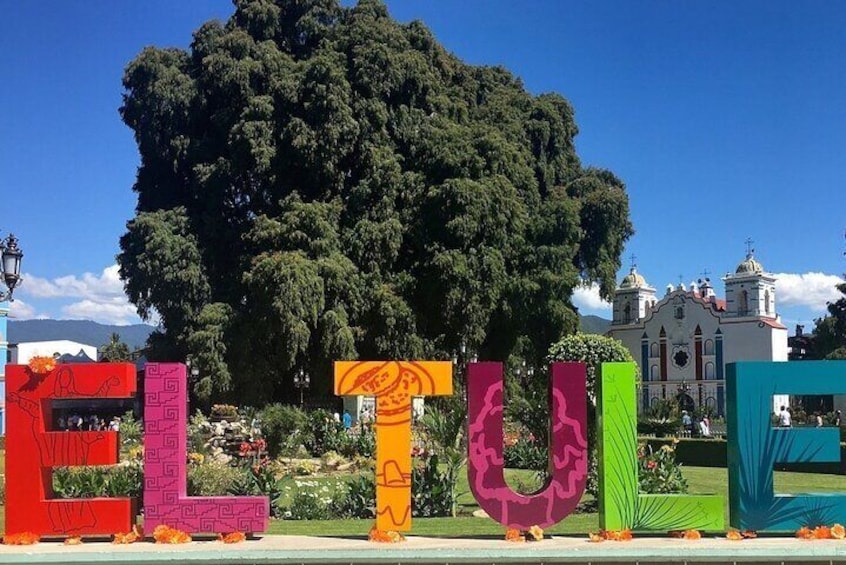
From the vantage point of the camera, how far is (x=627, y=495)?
857 cm

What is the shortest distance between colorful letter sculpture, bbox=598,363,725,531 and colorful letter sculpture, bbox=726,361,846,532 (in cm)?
32

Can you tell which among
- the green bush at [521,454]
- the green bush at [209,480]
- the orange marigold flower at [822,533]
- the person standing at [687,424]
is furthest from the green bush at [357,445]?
the person standing at [687,424]

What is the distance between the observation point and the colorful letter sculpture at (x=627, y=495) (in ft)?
28.1

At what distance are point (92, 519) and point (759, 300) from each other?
49679 mm

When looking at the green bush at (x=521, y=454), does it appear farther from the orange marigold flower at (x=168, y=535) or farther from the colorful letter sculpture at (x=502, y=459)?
the orange marigold flower at (x=168, y=535)

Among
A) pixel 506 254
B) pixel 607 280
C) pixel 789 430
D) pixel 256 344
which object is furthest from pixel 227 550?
pixel 607 280

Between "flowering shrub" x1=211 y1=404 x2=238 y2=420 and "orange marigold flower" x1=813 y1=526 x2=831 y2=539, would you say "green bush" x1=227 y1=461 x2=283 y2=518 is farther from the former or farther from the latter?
"flowering shrub" x1=211 y1=404 x2=238 y2=420

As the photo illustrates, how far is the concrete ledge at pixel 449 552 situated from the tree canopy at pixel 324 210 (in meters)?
18.8

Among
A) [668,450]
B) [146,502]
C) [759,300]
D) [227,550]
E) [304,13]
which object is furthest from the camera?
[759,300]

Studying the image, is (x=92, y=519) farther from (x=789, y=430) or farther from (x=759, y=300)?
(x=759, y=300)

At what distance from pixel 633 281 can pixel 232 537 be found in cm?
5410

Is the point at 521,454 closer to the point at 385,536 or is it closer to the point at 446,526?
the point at 446,526

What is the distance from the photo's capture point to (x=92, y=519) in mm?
8516

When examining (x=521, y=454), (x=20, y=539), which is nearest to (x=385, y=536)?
(x=20, y=539)
